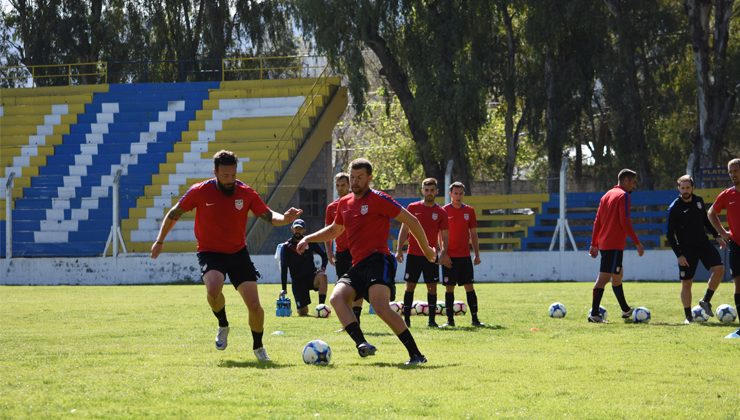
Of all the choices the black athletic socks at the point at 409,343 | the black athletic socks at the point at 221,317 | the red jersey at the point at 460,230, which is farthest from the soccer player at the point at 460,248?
the black athletic socks at the point at 409,343

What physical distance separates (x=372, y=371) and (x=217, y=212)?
7.93 feet

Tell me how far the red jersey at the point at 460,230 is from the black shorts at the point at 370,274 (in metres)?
5.43

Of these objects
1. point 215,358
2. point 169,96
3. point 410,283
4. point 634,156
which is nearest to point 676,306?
point 410,283

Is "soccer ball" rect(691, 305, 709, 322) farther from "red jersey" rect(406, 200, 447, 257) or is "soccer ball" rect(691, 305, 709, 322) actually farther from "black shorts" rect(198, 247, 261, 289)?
"black shorts" rect(198, 247, 261, 289)

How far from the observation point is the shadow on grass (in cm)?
1091

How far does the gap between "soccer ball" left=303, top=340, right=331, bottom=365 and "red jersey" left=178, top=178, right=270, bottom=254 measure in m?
1.42

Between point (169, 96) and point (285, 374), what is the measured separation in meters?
32.1

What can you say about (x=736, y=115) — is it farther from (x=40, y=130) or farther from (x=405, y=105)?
(x=40, y=130)

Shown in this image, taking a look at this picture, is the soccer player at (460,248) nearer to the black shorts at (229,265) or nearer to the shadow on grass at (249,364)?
the black shorts at (229,265)

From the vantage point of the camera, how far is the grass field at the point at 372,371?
8203mm

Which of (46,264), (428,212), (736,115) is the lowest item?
(46,264)

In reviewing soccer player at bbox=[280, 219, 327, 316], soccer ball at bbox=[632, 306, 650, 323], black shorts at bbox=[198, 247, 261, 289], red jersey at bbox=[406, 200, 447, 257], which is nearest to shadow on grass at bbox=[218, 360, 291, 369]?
black shorts at bbox=[198, 247, 261, 289]

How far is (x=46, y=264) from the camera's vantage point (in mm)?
33562

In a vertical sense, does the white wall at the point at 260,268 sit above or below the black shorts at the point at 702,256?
below
